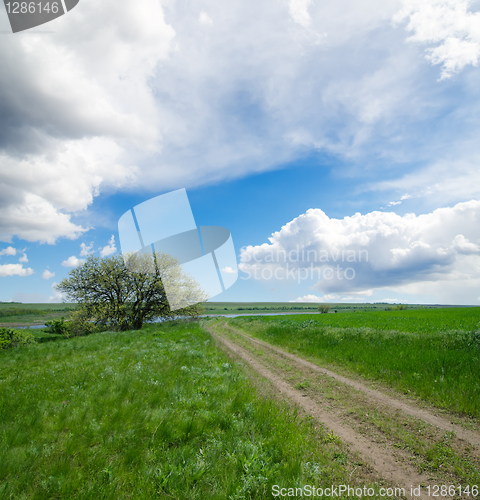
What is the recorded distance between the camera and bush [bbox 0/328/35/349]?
2187 cm

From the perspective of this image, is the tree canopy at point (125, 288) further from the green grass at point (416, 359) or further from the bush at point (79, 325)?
the green grass at point (416, 359)

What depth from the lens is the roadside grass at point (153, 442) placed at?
373 centimetres

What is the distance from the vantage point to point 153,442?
486 cm

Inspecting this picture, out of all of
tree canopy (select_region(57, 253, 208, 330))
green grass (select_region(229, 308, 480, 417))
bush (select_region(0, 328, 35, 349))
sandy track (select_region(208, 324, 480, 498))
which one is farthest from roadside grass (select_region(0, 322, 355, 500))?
tree canopy (select_region(57, 253, 208, 330))

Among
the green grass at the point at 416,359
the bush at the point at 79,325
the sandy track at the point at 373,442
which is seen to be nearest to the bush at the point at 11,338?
the bush at the point at 79,325

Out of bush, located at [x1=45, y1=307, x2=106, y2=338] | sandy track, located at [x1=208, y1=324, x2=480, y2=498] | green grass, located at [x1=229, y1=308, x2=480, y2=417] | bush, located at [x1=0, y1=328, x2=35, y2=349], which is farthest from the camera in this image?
bush, located at [x1=45, y1=307, x2=106, y2=338]

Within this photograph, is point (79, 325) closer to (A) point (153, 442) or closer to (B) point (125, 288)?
(B) point (125, 288)

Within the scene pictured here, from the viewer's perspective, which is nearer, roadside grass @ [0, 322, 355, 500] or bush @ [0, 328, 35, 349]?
roadside grass @ [0, 322, 355, 500]

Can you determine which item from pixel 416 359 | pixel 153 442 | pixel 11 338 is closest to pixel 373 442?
pixel 153 442

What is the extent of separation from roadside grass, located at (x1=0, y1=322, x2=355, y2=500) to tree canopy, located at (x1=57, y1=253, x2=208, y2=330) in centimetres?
2886

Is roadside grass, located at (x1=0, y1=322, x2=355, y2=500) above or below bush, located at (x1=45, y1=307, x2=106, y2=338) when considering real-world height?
above

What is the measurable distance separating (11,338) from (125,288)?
14276mm

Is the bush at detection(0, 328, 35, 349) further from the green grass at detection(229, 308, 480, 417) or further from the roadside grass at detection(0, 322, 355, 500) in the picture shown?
the green grass at detection(229, 308, 480, 417)

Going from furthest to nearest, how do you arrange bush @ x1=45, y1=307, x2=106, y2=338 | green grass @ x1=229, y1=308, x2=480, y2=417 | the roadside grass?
bush @ x1=45, y1=307, x2=106, y2=338
green grass @ x1=229, y1=308, x2=480, y2=417
the roadside grass
